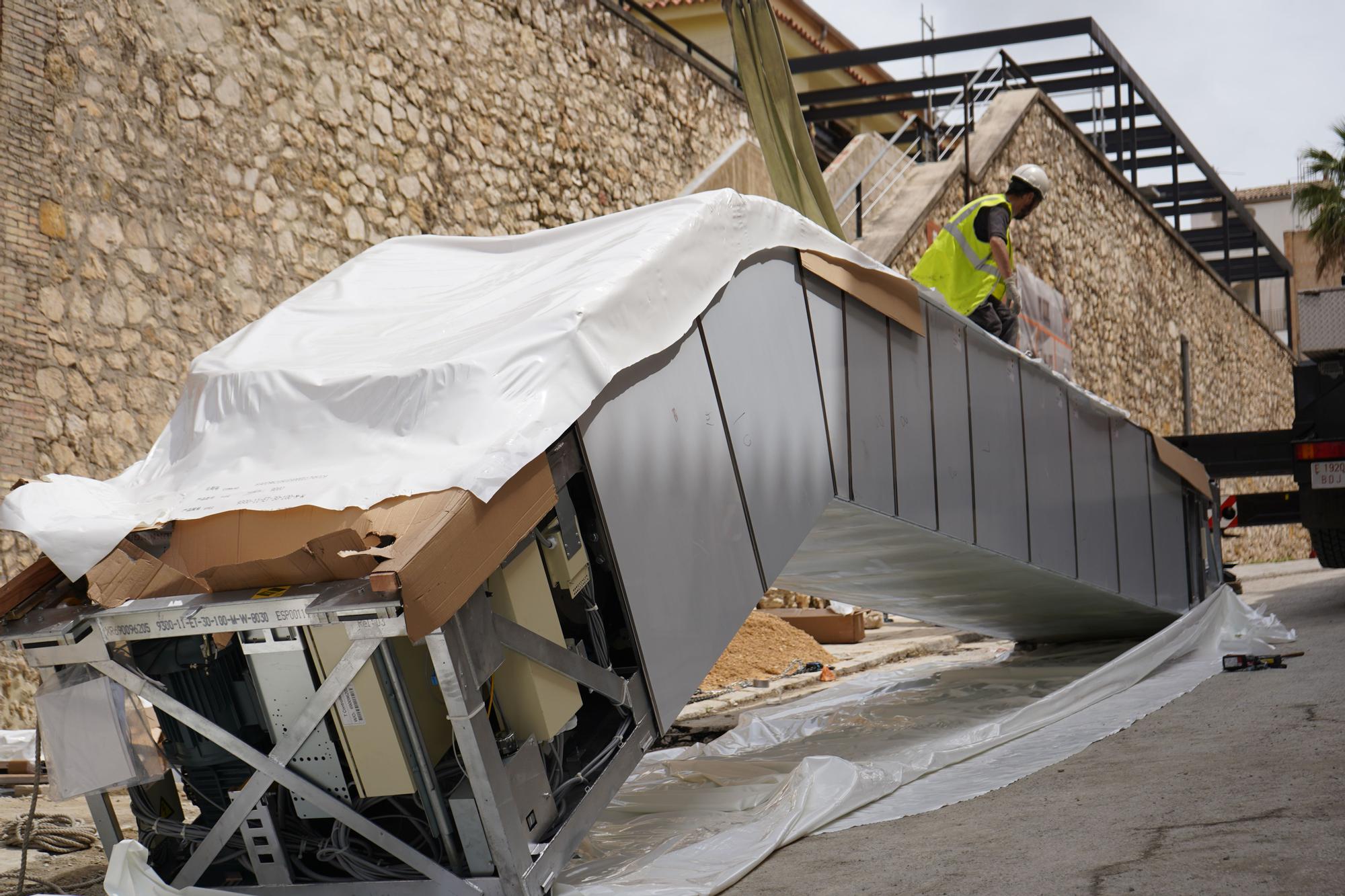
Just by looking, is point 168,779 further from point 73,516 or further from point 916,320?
point 916,320

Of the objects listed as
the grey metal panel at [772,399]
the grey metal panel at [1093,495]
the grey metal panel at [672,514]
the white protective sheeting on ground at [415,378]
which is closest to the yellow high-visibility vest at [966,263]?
the grey metal panel at [1093,495]

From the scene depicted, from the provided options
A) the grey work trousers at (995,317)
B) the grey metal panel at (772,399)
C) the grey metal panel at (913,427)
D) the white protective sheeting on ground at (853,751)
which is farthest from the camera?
the grey work trousers at (995,317)

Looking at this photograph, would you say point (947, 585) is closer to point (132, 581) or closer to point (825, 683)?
point (825, 683)

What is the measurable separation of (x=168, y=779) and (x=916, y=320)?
13.1ft

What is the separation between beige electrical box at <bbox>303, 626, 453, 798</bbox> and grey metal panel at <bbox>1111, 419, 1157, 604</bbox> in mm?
6135

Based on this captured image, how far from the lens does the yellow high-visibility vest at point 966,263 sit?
26.1 ft

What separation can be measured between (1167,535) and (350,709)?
748cm

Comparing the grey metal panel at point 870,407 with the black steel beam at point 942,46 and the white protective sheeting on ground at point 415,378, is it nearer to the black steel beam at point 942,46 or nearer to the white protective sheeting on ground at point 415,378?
the white protective sheeting on ground at point 415,378

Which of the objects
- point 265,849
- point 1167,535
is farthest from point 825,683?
point 265,849

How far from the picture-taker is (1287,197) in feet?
171

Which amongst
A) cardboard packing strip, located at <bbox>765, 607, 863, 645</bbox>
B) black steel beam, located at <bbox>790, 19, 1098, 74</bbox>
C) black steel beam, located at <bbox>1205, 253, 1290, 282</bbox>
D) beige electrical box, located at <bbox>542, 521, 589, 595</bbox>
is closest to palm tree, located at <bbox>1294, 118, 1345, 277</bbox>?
black steel beam, located at <bbox>1205, 253, 1290, 282</bbox>

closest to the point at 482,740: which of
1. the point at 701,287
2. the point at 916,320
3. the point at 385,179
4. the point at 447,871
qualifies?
the point at 447,871

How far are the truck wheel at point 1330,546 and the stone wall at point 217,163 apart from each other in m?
6.69

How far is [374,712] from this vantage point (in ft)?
11.9
